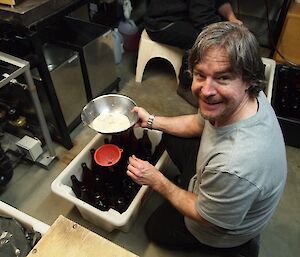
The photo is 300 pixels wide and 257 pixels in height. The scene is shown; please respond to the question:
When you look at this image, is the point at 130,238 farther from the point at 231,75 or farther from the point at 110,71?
the point at 110,71

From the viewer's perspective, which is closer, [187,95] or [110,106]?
[110,106]

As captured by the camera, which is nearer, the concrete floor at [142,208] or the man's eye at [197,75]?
the man's eye at [197,75]

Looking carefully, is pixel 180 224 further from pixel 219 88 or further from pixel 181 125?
pixel 219 88

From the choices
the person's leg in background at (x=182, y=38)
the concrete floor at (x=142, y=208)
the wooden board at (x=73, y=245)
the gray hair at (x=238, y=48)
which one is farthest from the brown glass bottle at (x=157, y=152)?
the wooden board at (x=73, y=245)

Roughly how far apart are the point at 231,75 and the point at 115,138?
75 centimetres

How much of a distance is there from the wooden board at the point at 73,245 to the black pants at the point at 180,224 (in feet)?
1.79

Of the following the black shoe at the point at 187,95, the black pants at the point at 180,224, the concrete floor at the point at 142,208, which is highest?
the black pants at the point at 180,224

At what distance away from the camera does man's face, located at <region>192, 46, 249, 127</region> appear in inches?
27.2

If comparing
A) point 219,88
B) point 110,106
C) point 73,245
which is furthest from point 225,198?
point 110,106

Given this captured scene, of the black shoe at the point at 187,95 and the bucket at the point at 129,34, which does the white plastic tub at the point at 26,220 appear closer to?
the black shoe at the point at 187,95

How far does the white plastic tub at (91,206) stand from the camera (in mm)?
1077

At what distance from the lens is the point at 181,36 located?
1.75m

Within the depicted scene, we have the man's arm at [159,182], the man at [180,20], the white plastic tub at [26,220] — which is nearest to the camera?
the white plastic tub at [26,220]

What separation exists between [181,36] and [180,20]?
109 millimetres
